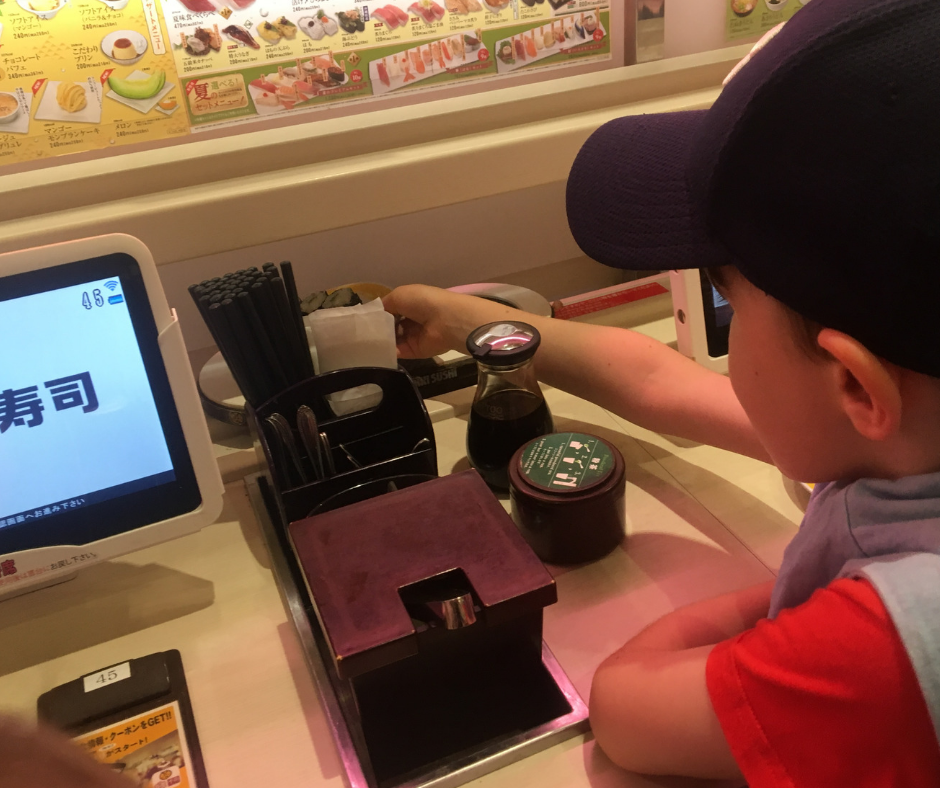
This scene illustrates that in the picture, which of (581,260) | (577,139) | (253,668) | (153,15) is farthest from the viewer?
(581,260)

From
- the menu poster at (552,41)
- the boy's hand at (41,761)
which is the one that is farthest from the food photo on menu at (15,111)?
the boy's hand at (41,761)

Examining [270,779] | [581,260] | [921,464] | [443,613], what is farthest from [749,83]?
[581,260]

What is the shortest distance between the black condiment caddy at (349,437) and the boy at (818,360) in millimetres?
260

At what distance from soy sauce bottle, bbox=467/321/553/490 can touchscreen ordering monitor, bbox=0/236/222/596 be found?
0.26 m

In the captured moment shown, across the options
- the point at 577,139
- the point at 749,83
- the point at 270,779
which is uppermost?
the point at 749,83

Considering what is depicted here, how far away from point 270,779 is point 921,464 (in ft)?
1.61

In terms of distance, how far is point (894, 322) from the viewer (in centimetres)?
40

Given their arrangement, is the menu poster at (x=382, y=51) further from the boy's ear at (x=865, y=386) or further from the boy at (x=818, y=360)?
the boy's ear at (x=865, y=386)

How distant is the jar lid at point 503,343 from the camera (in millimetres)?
747

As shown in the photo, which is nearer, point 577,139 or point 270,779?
point 270,779

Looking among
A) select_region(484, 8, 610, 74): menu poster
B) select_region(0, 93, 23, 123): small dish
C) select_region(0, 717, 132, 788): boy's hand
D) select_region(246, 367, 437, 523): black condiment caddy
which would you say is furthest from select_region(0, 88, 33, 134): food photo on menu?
select_region(0, 717, 132, 788): boy's hand

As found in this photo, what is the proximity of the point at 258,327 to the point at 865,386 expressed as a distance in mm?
529

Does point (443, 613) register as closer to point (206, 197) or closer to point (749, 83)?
point (749, 83)

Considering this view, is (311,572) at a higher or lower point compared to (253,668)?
higher
